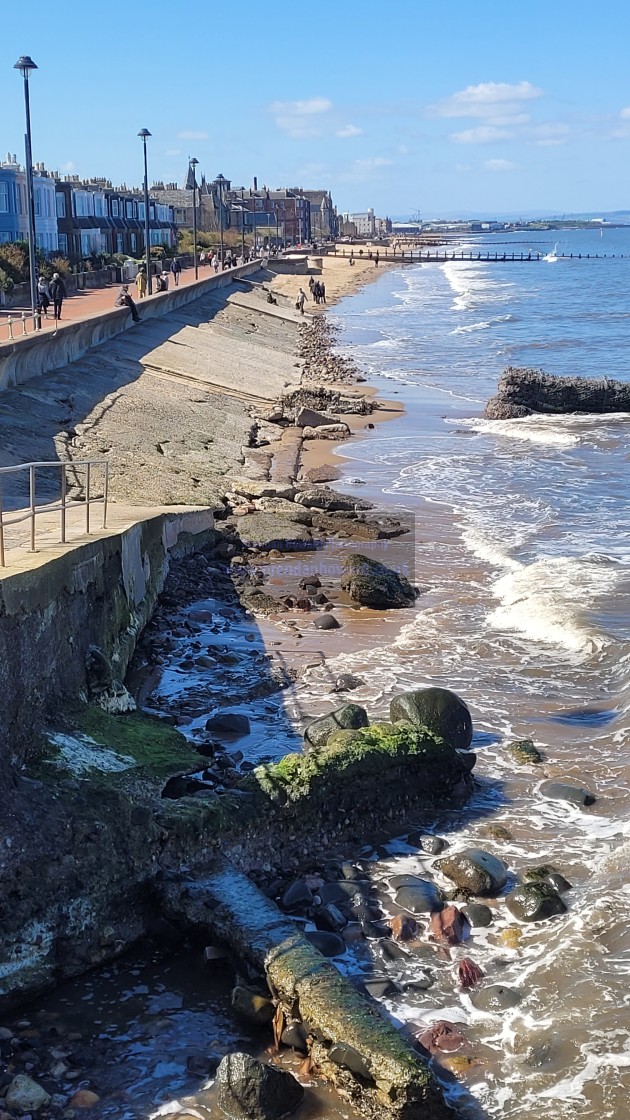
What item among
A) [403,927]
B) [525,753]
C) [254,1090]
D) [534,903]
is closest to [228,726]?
[525,753]

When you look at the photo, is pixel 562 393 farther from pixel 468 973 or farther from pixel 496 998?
pixel 496 998

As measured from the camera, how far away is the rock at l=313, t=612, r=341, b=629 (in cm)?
1293

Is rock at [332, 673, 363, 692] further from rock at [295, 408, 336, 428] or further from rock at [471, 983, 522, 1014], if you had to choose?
rock at [295, 408, 336, 428]

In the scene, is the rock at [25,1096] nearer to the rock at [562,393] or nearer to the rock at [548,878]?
the rock at [548,878]

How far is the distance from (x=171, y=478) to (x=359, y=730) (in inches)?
Result: 380

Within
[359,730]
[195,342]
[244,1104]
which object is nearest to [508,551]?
[359,730]

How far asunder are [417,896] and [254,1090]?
86.2 inches

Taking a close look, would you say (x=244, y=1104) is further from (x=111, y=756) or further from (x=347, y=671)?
(x=347, y=671)

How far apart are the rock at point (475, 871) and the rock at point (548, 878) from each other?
0.17 m

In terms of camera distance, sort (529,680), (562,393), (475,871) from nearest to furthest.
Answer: (475,871), (529,680), (562,393)

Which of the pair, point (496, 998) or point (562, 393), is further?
point (562, 393)

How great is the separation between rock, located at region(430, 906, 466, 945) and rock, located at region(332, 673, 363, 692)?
12.6 feet

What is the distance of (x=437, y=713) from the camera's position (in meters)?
9.61

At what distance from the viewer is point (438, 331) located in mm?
56156
